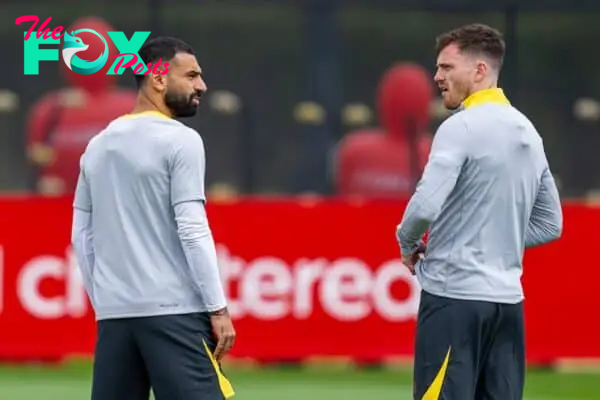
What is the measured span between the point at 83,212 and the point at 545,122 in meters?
8.58

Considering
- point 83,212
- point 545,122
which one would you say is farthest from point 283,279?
point 83,212

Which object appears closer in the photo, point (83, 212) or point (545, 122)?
point (83, 212)

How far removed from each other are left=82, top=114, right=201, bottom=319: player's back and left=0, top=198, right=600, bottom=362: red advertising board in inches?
264

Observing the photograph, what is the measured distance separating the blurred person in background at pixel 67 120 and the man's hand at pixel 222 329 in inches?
316

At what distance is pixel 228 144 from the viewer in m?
14.9

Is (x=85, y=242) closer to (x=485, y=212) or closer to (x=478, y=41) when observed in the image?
(x=485, y=212)

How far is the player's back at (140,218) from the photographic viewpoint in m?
6.69

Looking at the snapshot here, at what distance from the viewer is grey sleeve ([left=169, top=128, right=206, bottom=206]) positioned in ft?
21.8

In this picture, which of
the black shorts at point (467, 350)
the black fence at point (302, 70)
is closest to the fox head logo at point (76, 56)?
the black fence at point (302, 70)

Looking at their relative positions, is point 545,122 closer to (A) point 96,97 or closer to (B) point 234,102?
(B) point 234,102

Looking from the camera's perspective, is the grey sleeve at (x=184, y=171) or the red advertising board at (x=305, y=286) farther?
the red advertising board at (x=305, y=286)

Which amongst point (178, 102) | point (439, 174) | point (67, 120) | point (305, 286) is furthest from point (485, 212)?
point (67, 120)

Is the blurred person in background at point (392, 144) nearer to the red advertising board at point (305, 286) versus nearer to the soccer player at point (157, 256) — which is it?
the red advertising board at point (305, 286)

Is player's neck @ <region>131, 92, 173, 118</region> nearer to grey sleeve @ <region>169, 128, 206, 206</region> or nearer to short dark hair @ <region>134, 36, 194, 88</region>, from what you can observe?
short dark hair @ <region>134, 36, 194, 88</region>
